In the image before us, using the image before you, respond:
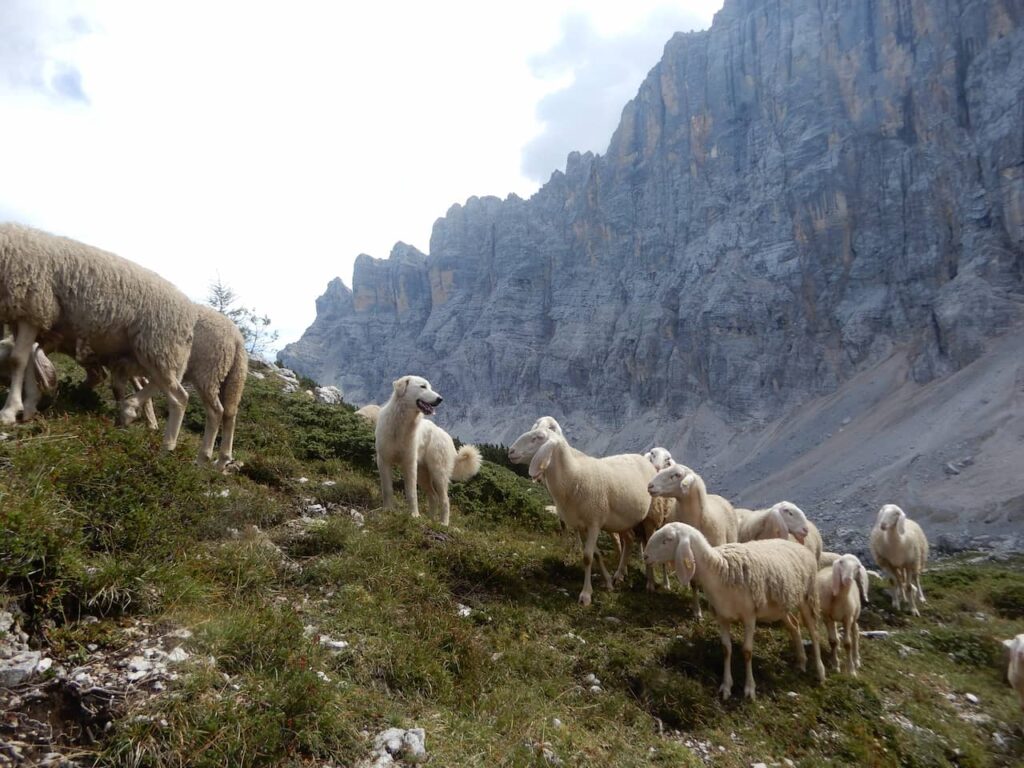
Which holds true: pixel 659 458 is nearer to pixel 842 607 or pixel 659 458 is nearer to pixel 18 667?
pixel 842 607

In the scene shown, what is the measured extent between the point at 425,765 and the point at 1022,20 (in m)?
103

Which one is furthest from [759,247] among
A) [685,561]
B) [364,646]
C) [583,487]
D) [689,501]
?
[364,646]

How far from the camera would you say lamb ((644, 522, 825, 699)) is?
6879mm

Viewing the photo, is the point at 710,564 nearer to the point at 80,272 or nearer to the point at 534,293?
the point at 80,272

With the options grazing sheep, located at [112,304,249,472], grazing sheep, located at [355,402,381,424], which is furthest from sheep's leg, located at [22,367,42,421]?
grazing sheep, located at [355,402,381,424]

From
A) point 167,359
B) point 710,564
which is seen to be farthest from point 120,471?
point 710,564

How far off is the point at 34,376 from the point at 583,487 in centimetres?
743

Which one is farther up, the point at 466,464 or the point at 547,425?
the point at 547,425

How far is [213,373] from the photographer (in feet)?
28.6

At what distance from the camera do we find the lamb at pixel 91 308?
6.95 meters

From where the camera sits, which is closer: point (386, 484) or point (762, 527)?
point (386, 484)

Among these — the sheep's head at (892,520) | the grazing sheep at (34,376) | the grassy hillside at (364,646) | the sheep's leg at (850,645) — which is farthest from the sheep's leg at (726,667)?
the grazing sheep at (34,376)

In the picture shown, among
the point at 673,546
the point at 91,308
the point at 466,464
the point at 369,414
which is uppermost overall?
the point at 91,308

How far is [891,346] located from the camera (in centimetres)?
7425
